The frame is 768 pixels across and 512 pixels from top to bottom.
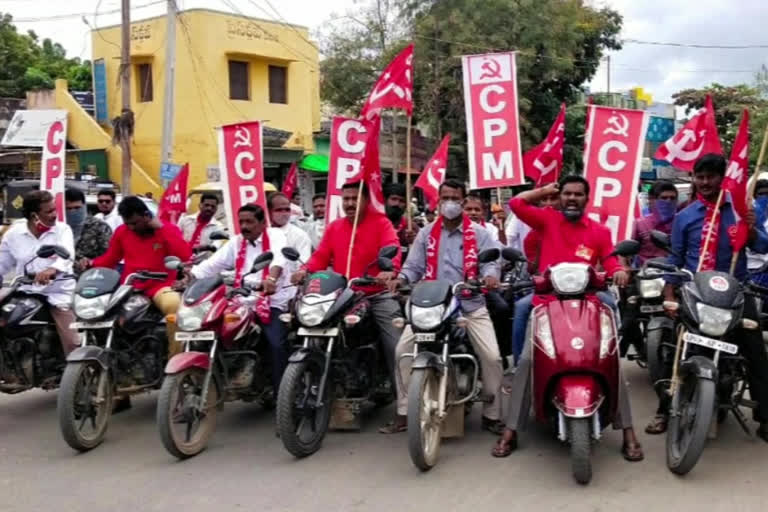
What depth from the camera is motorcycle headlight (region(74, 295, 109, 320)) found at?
512cm

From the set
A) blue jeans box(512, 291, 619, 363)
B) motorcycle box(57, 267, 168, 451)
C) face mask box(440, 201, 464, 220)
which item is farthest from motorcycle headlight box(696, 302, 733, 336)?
motorcycle box(57, 267, 168, 451)

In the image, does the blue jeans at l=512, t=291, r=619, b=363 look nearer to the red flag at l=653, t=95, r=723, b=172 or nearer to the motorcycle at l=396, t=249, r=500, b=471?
the motorcycle at l=396, t=249, r=500, b=471

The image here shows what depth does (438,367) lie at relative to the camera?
15.2ft

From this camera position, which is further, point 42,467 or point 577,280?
point 42,467

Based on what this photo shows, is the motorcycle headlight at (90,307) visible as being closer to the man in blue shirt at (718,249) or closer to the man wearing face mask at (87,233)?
the man wearing face mask at (87,233)

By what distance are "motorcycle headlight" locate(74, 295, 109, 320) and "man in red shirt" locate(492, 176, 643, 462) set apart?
264 centimetres

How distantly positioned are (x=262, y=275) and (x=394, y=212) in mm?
2308

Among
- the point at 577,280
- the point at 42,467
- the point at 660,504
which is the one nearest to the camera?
the point at 660,504

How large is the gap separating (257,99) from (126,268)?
20689mm

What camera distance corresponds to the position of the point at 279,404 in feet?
15.0

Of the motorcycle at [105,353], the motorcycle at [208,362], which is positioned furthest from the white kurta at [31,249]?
the motorcycle at [208,362]

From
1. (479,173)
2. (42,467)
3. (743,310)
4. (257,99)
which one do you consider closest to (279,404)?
(42,467)

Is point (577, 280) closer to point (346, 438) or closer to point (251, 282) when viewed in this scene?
point (346, 438)

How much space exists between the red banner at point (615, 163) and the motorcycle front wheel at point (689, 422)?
85.2 inches
